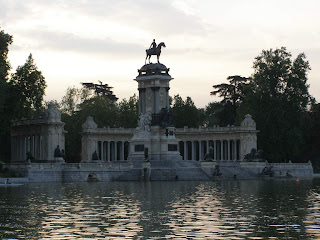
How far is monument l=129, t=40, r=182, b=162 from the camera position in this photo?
9075 cm

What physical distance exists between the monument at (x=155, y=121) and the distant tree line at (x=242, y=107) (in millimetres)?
14081

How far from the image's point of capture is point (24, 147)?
92000 mm

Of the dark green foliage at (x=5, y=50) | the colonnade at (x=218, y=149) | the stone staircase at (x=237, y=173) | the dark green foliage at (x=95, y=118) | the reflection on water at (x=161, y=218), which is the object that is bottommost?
the reflection on water at (x=161, y=218)

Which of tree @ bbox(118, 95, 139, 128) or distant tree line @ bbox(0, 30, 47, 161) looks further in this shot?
tree @ bbox(118, 95, 139, 128)

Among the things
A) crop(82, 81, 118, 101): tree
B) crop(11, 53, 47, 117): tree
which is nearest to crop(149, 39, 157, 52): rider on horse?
crop(11, 53, 47, 117): tree

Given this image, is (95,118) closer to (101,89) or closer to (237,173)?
(101,89)

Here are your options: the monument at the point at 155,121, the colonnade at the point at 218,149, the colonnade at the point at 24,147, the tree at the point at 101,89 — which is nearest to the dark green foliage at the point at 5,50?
the colonnade at the point at 24,147

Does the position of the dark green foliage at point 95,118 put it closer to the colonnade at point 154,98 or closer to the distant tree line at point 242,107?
the distant tree line at point 242,107

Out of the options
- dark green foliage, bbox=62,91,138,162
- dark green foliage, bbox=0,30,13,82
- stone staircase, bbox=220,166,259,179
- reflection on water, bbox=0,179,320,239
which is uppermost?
dark green foliage, bbox=0,30,13,82

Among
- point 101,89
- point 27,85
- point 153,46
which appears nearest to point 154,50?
point 153,46

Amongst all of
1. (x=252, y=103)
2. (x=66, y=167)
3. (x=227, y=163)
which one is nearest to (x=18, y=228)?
(x=66, y=167)

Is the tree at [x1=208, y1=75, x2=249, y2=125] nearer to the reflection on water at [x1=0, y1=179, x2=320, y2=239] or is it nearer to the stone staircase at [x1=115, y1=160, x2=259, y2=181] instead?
the stone staircase at [x1=115, y1=160, x2=259, y2=181]

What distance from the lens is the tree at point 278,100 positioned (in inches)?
4077

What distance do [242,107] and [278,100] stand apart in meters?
12.9
